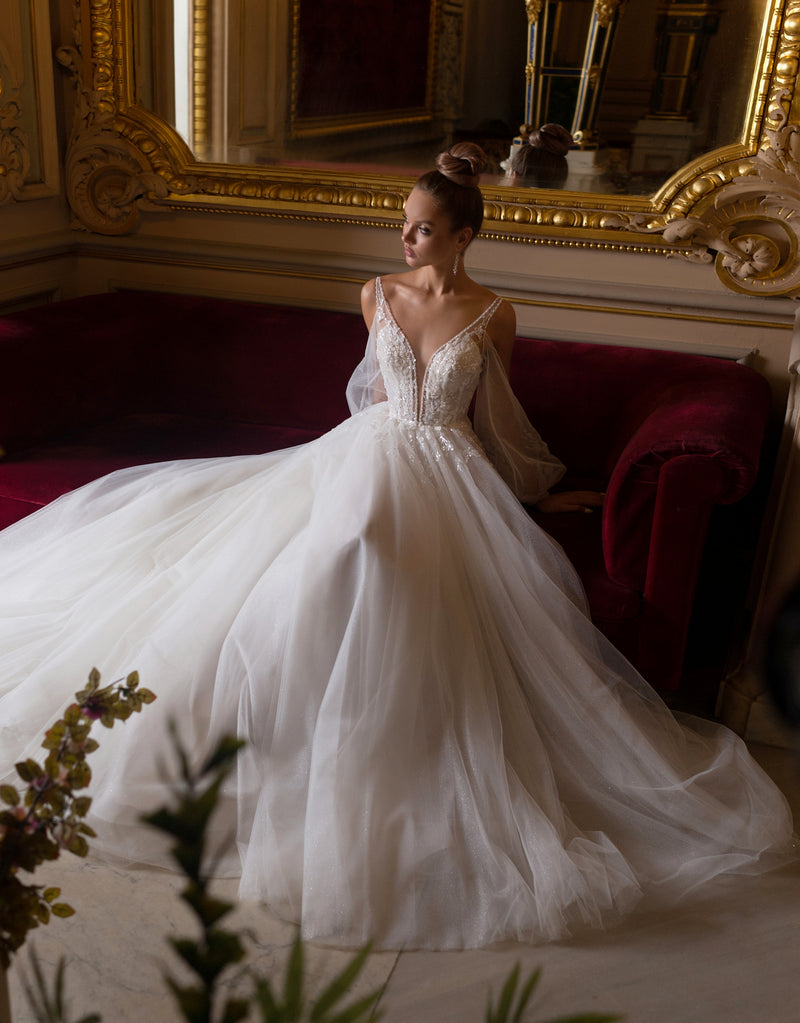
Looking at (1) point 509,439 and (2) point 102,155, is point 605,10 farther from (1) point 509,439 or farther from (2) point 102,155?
(2) point 102,155

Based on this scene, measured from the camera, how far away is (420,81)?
138 inches

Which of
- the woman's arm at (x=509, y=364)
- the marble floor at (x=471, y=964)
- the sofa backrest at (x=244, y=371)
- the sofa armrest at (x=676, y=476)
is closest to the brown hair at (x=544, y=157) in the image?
the sofa backrest at (x=244, y=371)

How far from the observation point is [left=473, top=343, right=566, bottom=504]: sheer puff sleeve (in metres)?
2.68

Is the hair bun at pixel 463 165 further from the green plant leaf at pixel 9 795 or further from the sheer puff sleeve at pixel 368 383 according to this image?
the green plant leaf at pixel 9 795

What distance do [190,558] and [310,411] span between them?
1.20 metres

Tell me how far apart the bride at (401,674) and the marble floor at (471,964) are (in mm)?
53

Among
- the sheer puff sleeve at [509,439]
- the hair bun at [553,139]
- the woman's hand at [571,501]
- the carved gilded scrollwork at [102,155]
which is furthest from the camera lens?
the carved gilded scrollwork at [102,155]

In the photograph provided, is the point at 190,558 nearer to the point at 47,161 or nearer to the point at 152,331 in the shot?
the point at 152,331

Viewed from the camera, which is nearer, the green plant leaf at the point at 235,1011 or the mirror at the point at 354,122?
the green plant leaf at the point at 235,1011

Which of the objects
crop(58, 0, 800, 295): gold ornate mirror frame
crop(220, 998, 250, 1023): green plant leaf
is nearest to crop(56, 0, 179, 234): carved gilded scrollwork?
A: crop(58, 0, 800, 295): gold ornate mirror frame

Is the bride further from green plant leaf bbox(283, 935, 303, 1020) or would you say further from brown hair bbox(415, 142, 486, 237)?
green plant leaf bbox(283, 935, 303, 1020)

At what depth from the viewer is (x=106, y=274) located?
4016mm

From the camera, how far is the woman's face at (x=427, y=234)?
2.46 m

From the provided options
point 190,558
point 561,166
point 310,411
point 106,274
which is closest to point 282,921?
point 190,558
